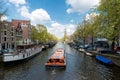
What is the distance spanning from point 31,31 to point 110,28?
95052 mm

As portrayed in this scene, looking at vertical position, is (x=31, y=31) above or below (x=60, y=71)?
above

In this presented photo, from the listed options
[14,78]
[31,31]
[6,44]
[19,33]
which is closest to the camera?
[14,78]

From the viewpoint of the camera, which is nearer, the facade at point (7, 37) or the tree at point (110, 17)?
the tree at point (110, 17)

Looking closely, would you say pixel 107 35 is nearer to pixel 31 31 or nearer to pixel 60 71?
pixel 60 71

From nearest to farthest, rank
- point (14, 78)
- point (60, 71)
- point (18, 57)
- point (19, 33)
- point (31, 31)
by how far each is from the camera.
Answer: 1. point (14, 78)
2. point (60, 71)
3. point (18, 57)
4. point (19, 33)
5. point (31, 31)

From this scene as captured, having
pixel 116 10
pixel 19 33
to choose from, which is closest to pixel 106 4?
pixel 116 10

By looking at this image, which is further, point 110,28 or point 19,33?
point 19,33

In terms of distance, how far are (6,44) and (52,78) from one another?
6777 centimetres

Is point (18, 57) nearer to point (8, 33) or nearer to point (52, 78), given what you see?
point (52, 78)

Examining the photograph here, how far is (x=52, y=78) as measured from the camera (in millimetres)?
35938

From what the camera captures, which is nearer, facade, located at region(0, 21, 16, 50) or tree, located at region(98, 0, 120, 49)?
tree, located at region(98, 0, 120, 49)

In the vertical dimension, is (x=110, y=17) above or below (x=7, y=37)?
above

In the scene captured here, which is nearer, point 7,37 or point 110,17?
point 110,17

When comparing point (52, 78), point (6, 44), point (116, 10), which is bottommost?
point (52, 78)
